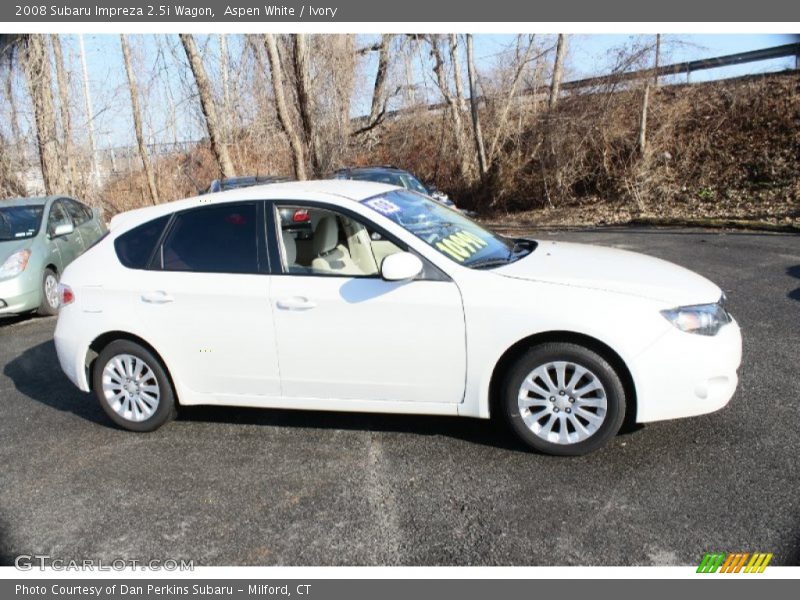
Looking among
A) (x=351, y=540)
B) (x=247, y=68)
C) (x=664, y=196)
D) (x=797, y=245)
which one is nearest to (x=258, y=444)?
(x=351, y=540)

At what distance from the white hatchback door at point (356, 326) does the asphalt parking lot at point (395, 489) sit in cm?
43

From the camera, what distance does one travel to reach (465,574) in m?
2.94

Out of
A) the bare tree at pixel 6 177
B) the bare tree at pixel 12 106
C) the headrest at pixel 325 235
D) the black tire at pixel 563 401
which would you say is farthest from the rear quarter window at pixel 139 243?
the bare tree at pixel 6 177

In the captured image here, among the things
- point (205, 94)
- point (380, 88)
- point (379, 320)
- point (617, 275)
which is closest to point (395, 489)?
point (379, 320)

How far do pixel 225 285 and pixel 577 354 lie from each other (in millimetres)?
2239

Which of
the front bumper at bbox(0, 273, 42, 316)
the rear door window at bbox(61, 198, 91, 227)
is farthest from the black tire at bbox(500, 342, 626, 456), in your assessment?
the rear door window at bbox(61, 198, 91, 227)

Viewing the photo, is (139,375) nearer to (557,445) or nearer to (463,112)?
(557,445)

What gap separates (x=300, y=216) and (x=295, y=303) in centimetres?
62

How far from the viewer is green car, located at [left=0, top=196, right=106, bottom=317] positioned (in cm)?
813

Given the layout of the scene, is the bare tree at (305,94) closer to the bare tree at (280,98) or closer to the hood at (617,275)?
the bare tree at (280,98)

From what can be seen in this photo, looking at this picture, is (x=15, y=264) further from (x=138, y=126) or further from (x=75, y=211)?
(x=138, y=126)

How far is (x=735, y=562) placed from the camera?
291 centimetres

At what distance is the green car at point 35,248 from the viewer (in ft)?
26.7

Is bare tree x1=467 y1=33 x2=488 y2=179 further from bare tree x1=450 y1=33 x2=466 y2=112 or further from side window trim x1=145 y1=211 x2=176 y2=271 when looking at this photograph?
side window trim x1=145 y1=211 x2=176 y2=271
